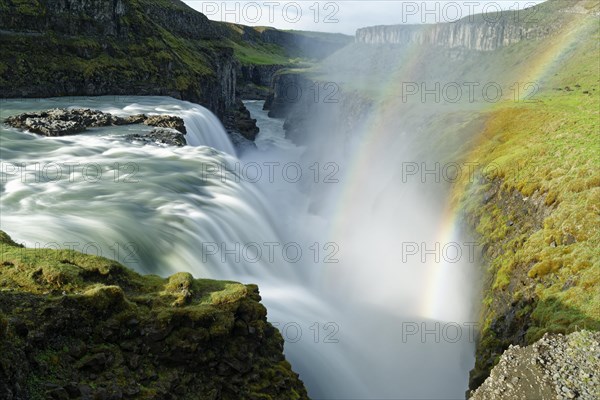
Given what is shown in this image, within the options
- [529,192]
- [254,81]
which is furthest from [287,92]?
[529,192]

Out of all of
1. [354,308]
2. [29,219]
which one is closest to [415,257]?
[354,308]

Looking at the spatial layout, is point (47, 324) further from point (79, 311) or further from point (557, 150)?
point (557, 150)

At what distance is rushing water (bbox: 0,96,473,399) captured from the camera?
20.6 metres

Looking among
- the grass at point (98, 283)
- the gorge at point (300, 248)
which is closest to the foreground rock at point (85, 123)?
the gorge at point (300, 248)

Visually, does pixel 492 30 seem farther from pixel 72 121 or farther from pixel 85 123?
pixel 72 121

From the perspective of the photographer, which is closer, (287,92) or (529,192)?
(529,192)

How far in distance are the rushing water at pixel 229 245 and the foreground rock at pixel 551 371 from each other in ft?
25.0

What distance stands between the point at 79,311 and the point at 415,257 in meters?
25.5

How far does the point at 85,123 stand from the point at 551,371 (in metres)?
47.1

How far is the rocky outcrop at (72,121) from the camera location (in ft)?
142

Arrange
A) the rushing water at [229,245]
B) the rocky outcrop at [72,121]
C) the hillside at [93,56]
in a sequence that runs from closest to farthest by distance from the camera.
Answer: the rushing water at [229,245] → the rocky outcrop at [72,121] → the hillside at [93,56]

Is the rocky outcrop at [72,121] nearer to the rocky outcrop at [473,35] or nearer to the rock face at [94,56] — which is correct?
the rock face at [94,56]

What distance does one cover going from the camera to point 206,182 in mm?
33312

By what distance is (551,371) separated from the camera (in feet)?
39.1
